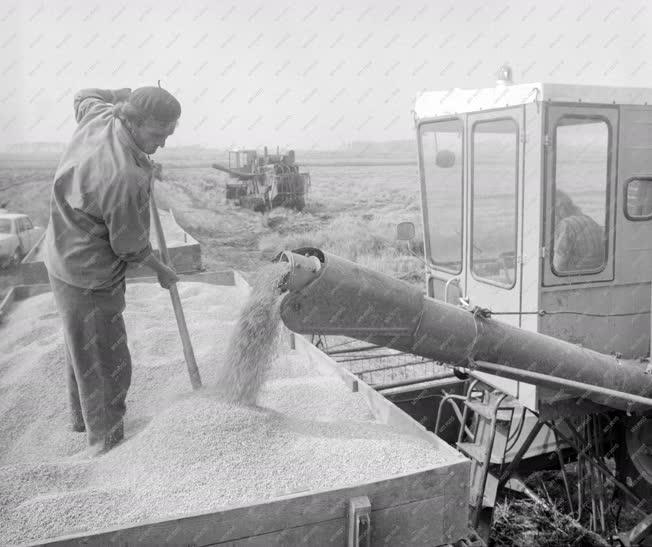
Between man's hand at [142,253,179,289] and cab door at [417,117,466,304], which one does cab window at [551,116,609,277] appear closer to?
cab door at [417,117,466,304]

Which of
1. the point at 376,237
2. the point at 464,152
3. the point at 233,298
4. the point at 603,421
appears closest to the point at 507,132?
the point at 464,152

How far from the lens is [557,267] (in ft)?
12.0

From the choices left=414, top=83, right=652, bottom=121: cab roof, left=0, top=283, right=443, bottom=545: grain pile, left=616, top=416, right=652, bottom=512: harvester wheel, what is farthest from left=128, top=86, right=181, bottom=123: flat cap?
left=616, top=416, right=652, bottom=512: harvester wheel

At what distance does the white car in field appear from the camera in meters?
14.1

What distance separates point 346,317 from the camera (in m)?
2.25

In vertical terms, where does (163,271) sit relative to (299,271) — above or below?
below

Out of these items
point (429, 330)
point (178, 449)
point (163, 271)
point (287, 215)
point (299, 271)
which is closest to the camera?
point (299, 271)

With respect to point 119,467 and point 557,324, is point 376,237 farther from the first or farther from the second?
point 119,467

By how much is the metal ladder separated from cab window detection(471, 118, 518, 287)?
0.76m

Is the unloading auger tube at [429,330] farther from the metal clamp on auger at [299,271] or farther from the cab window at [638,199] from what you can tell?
the cab window at [638,199]

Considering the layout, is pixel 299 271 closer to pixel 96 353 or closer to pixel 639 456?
pixel 96 353

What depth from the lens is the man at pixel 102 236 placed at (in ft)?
10.3

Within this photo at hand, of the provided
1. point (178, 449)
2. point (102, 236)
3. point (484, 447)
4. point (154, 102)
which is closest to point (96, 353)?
point (102, 236)

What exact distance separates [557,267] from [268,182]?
2120 cm
